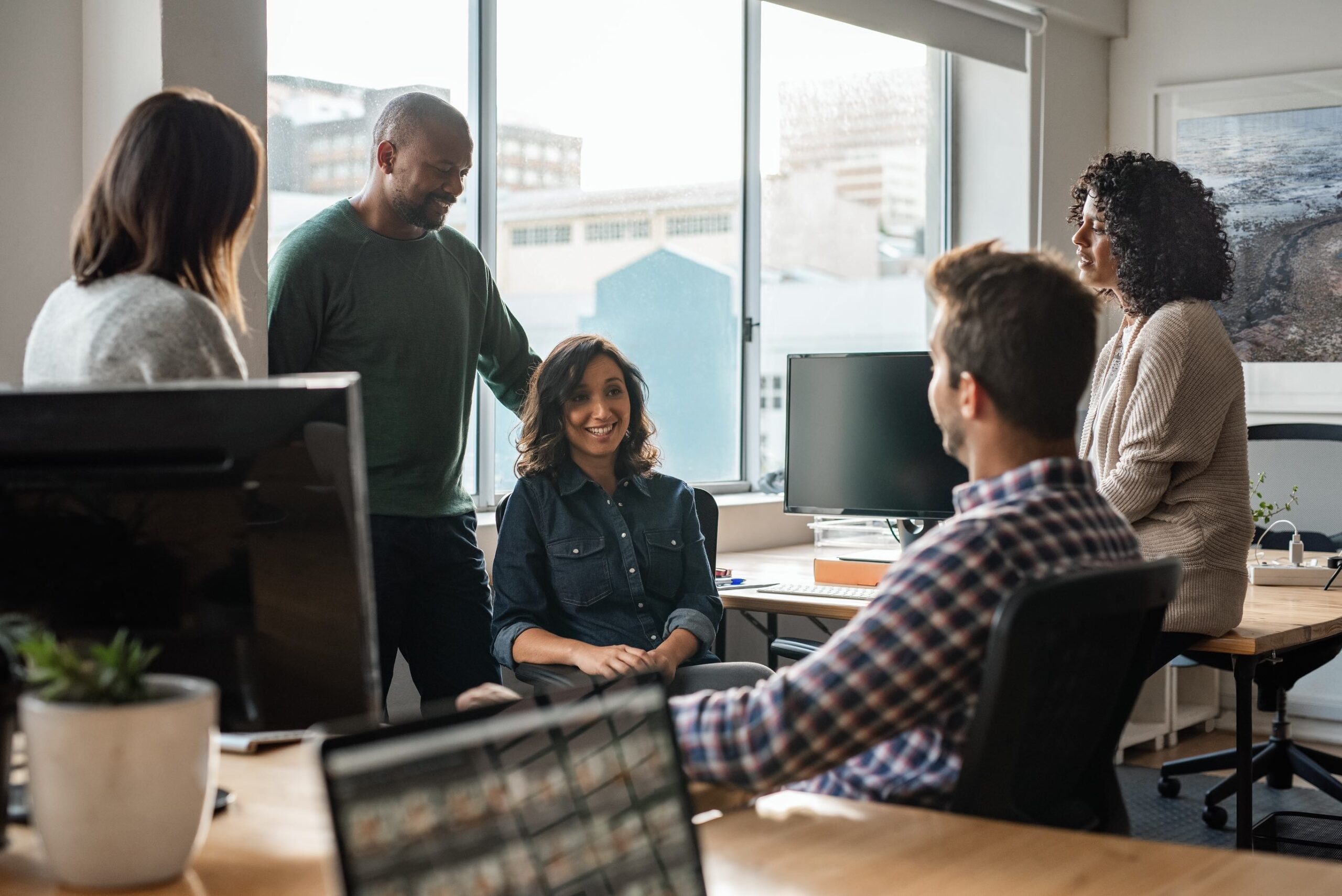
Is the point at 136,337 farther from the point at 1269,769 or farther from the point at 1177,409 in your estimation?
the point at 1269,769

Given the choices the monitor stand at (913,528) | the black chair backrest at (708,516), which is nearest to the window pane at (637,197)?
the black chair backrest at (708,516)

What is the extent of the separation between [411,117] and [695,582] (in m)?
1.09

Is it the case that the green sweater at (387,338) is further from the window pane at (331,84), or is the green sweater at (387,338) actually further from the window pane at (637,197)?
the window pane at (637,197)

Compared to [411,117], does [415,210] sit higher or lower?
lower

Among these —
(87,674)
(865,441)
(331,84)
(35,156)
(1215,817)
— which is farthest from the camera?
(1215,817)

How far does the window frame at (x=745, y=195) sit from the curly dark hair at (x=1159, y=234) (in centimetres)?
151

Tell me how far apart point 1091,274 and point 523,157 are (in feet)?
5.00

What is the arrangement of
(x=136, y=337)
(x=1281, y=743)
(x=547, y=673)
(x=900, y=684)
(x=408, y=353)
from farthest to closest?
(x=1281, y=743), (x=408, y=353), (x=547, y=673), (x=136, y=337), (x=900, y=684)

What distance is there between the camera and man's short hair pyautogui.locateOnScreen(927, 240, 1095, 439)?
1.41 metres

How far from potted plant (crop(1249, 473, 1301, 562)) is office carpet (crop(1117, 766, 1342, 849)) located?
2.40 ft

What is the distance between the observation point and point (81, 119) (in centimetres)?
253

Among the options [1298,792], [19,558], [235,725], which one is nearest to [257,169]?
[19,558]

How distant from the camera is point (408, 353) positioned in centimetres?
269

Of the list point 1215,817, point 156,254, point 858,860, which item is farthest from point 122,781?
point 1215,817
